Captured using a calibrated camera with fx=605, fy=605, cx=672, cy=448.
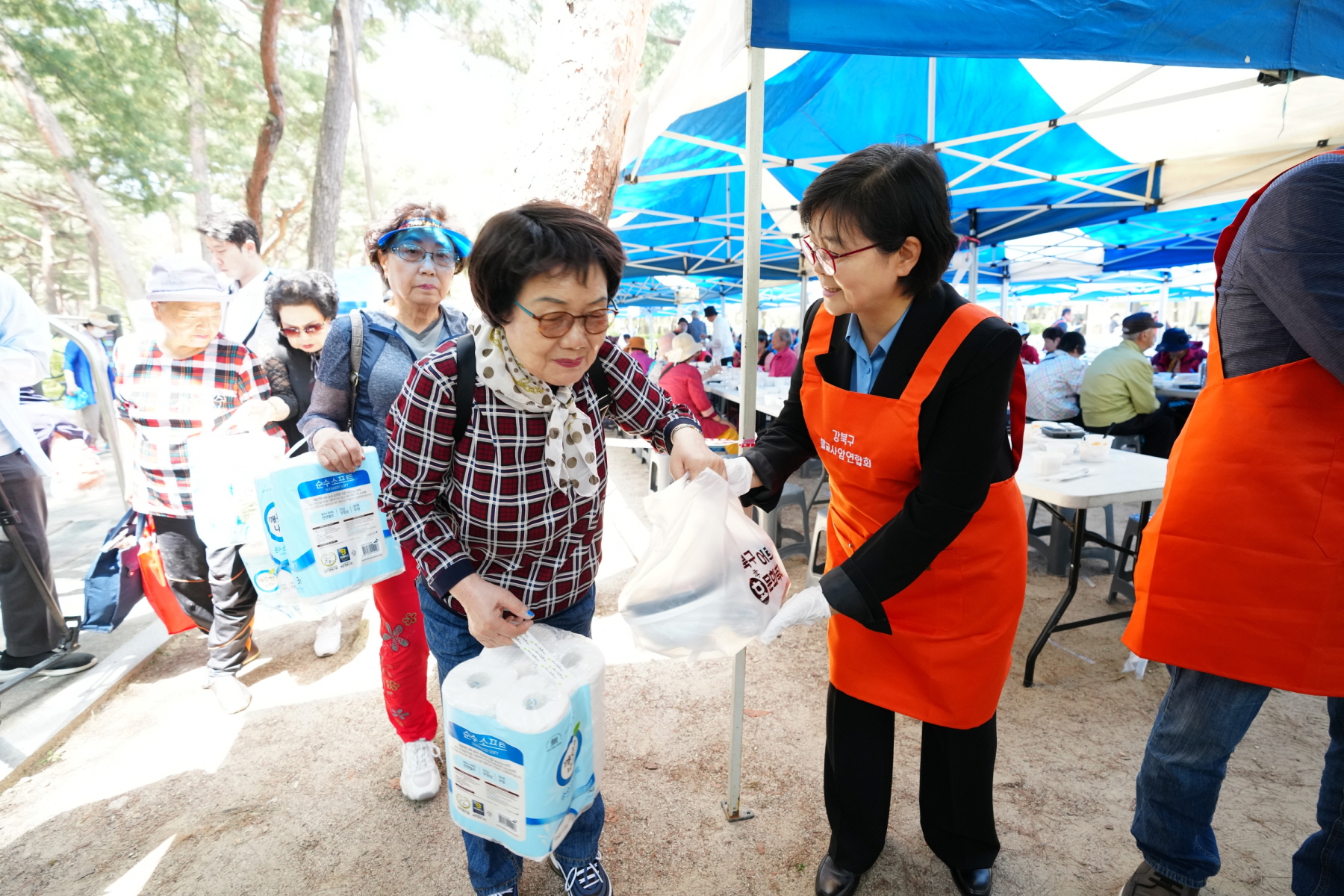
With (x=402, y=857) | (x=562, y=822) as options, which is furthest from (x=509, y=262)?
(x=402, y=857)

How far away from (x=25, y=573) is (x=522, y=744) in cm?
290

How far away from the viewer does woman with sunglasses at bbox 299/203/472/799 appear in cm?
176

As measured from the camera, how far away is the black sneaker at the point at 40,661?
2.71 m

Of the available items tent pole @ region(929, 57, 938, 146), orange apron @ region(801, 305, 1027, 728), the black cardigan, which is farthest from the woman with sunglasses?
tent pole @ region(929, 57, 938, 146)

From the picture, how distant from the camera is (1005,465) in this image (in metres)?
1.40

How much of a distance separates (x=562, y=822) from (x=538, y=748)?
27 centimetres

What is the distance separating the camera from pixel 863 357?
4.53ft

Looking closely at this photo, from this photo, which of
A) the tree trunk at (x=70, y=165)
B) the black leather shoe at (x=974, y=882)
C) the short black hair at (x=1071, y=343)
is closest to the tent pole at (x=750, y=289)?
the black leather shoe at (x=974, y=882)

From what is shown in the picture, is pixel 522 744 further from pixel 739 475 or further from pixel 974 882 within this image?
pixel 974 882

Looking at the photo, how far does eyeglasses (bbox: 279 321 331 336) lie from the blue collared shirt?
6.99 feet

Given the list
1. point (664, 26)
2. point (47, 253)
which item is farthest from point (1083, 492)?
point (47, 253)

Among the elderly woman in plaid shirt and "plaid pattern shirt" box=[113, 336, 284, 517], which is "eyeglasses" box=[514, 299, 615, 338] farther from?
"plaid pattern shirt" box=[113, 336, 284, 517]

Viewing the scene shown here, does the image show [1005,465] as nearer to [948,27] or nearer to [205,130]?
[948,27]

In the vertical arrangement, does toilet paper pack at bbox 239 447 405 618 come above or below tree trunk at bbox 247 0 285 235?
below
